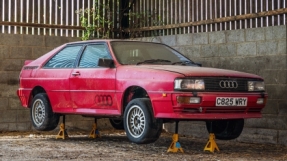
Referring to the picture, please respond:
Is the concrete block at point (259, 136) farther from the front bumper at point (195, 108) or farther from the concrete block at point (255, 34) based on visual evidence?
the front bumper at point (195, 108)

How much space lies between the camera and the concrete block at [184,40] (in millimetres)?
11891

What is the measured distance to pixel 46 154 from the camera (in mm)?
7941

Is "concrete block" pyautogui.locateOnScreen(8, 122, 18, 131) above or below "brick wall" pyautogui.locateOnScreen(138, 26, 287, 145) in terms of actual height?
below

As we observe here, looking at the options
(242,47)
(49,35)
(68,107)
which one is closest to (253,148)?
(242,47)

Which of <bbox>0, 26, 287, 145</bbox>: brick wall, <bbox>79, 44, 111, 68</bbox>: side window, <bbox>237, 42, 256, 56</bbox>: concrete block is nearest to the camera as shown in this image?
<bbox>79, 44, 111, 68</bbox>: side window

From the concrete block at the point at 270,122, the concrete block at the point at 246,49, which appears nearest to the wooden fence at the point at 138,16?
the concrete block at the point at 246,49

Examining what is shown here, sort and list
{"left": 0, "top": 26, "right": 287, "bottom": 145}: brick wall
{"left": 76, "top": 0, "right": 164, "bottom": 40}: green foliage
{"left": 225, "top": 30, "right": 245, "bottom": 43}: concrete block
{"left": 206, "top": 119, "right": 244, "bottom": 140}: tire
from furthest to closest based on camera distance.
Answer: {"left": 76, "top": 0, "right": 164, "bottom": 40}: green foliage → {"left": 225, "top": 30, "right": 245, "bottom": 43}: concrete block → {"left": 0, "top": 26, "right": 287, "bottom": 145}: brick wall → {"left": 206, "top": 119, "right": 244, "bottom": 140}: tire

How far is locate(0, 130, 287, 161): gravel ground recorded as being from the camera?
777 centimetres

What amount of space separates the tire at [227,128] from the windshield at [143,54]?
1124mm

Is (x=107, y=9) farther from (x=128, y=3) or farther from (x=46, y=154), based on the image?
(x=46, y=154)

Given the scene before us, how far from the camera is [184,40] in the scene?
39.4 feet

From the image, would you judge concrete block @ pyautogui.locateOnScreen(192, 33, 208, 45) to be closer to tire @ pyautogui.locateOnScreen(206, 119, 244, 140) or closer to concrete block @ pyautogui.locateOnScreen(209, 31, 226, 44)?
concrete block @ pyautogui.locateOnScreen(209, 31, 226, 44)

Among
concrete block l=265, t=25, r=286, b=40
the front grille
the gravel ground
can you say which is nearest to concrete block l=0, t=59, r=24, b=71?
the gravel ground

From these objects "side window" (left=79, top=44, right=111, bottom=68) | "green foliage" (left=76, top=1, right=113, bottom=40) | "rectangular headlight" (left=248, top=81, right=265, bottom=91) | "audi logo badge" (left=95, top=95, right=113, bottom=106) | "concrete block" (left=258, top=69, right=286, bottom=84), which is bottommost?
"audi logo badge" (left=95, top=95, right=113, bottom=106)
